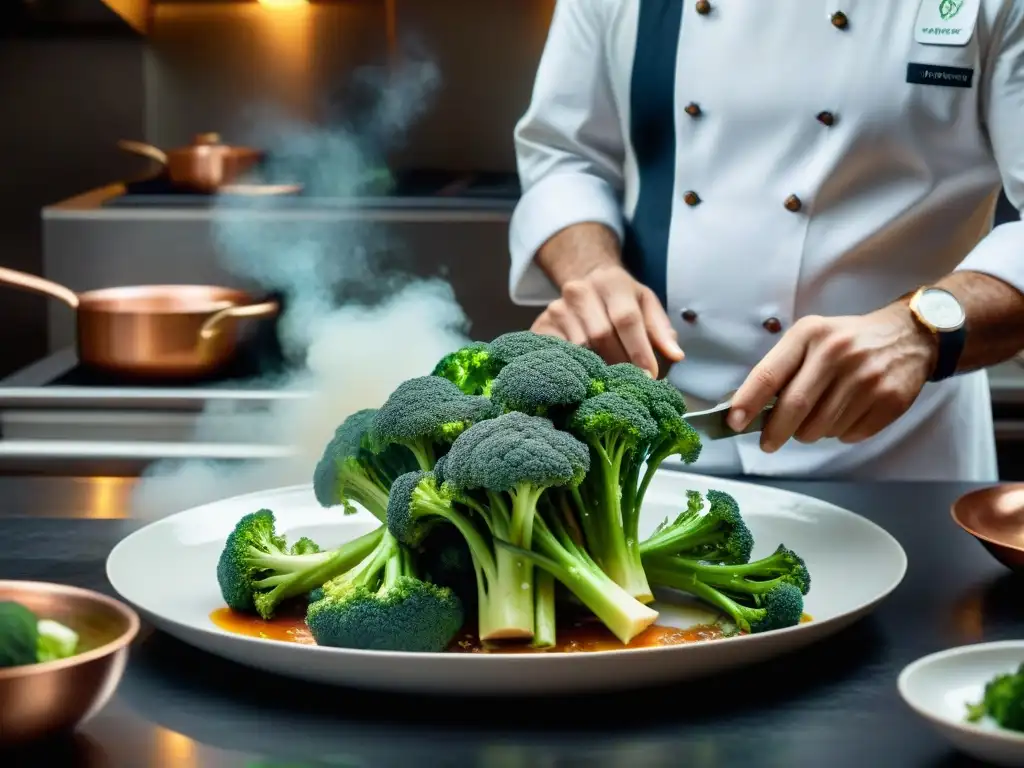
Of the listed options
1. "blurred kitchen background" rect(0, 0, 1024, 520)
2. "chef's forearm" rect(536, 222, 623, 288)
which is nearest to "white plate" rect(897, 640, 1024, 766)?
"chef's forearm" rect(536, 222, 623, 288)

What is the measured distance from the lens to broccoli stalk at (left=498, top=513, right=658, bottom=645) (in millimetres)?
900

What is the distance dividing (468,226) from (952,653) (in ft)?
6.49

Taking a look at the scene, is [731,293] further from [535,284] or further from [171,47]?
[171,47]

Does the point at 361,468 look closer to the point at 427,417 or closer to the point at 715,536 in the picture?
the point at 427,417

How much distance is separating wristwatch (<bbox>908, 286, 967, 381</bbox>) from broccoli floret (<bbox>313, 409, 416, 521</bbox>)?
57 centimetres

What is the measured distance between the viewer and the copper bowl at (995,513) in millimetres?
1091

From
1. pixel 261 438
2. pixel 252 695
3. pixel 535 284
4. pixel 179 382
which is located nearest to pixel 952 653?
pixel 252 695

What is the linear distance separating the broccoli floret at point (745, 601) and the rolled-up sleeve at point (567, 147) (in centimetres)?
78

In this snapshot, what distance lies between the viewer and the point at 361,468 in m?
1.07

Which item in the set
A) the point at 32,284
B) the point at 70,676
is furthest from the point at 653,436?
the point at 32,284

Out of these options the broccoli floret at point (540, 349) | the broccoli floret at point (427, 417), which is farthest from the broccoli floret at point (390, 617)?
the broccoli floret at point (540, 349)

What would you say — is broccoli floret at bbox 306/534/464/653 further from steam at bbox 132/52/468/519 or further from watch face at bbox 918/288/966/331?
watch face at bbox 918/288/966/331

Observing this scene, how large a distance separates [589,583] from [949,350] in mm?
603

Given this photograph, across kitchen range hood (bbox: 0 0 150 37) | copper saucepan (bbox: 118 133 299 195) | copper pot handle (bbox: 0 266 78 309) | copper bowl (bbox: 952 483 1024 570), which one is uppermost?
kitchen range hood (bbox: 0 0 150 37)
